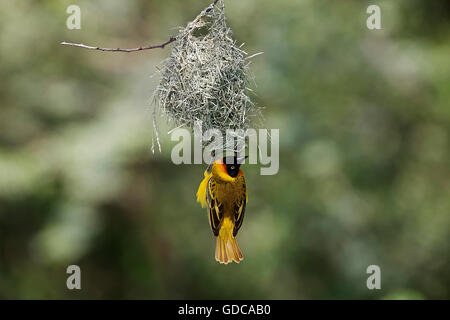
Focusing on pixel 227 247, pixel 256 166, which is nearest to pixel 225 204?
pixel 227 247

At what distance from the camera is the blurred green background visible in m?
5.42

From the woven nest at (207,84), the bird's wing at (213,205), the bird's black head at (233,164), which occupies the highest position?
the woven nest at (207,84)

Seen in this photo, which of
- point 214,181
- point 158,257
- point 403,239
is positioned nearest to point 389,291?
point 403,239

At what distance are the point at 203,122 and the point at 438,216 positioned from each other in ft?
12.1

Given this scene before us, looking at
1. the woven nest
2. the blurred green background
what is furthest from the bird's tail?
the blurred green background

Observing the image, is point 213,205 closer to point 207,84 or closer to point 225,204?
point 225,204

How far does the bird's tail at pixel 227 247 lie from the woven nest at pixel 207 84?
584 mm

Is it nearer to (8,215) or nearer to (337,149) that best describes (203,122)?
(337,149)

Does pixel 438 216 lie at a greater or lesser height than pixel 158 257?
greater

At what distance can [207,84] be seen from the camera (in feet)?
9.64

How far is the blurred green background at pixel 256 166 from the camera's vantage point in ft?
17.8

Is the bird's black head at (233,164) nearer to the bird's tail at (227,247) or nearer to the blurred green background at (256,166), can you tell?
the bird's tail at (227,247)

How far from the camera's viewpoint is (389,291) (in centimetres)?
580

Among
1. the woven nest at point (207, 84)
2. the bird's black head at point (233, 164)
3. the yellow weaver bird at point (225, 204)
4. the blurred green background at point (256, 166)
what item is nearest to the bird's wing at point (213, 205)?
the yellow weaver bird at point (225, 204)
